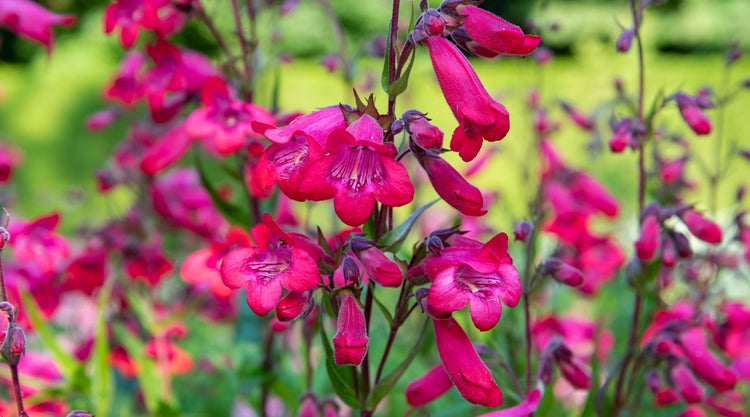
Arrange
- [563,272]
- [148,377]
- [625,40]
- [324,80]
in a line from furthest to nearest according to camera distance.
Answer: [324,80] < [148,377] < [625,40] < [563,272]

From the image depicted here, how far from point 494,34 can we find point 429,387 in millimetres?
617

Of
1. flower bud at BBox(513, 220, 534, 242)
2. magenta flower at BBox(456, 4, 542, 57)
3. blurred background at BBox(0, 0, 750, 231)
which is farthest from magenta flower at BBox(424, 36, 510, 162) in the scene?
blurred background at BBox(0, 0, 750, 231)

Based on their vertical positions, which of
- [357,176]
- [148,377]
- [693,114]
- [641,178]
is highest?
[357,176]

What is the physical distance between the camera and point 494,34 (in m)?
0.98

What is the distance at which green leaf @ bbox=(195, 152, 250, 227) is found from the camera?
1.72 metres

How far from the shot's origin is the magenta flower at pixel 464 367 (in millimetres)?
1015

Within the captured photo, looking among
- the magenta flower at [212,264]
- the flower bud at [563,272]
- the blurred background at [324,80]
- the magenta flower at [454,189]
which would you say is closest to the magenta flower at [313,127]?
the magenta flower at [454,189]

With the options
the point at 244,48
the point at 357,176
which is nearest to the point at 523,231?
the point at 357,176

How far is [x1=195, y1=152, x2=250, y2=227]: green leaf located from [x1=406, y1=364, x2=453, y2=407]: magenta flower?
663 millimetres

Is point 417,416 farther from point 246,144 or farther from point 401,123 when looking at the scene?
point 401,123

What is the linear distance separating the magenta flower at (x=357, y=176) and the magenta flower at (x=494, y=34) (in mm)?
182

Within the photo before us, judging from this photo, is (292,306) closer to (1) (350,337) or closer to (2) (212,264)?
(1) (350,337)

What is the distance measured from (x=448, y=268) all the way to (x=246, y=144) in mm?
800

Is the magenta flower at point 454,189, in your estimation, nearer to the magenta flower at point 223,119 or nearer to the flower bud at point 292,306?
the flower bud at point 292,306
